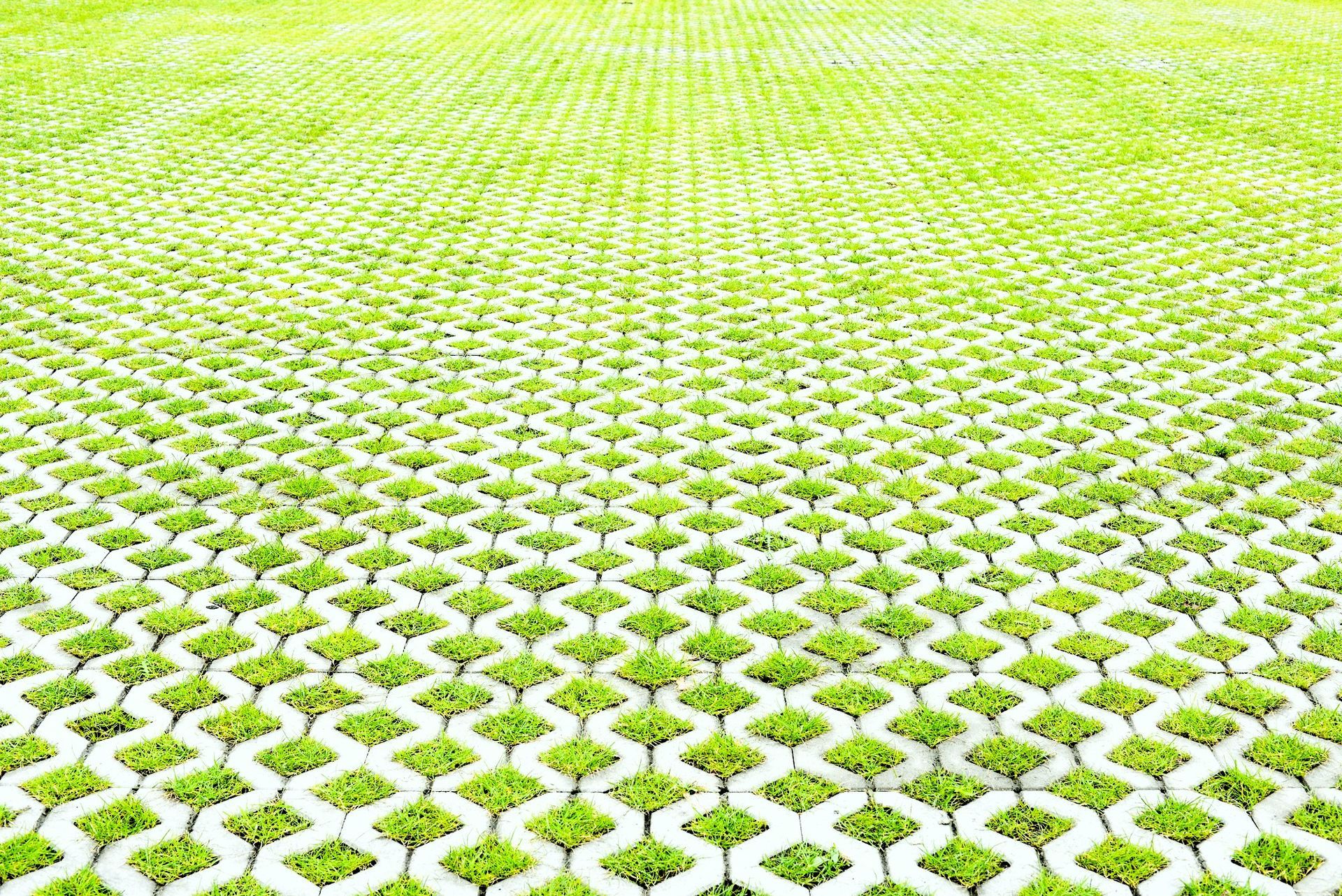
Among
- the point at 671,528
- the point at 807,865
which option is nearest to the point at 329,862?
the point at 807,865

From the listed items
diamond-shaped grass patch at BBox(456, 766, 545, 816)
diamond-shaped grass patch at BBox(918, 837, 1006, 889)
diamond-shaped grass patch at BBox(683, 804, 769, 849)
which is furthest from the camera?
diamond-shaped grass patch at BBox(456, 766, 545, 816)

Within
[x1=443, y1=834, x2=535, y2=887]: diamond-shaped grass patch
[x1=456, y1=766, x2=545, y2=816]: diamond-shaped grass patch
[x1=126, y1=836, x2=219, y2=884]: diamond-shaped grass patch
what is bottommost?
[x1=443, y1=834, x2=535, y2=887]: diamond-shaped grass patch

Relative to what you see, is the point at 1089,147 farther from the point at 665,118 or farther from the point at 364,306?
the point at 364,306

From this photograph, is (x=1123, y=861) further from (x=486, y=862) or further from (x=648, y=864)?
(x=486, y=862)

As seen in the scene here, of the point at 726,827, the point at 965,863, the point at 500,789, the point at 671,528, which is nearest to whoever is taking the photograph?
the point at 965,863

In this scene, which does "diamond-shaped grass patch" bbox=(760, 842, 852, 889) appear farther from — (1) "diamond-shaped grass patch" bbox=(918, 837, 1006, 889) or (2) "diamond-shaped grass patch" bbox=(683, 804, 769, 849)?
(1) "diamond-shaped grass patch" bbox=(918, 837, 1006, 889)

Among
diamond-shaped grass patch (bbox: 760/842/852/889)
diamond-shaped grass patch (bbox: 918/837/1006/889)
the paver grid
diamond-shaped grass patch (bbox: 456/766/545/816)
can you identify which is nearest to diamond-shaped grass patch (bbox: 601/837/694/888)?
the paver grid

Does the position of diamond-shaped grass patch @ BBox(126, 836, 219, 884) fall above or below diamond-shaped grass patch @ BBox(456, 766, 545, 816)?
above

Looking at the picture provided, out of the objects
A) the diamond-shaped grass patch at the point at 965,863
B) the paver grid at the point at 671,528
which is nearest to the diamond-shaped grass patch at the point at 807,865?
the paver grid at the point at 671,528

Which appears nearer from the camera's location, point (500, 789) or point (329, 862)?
point (329, 862)

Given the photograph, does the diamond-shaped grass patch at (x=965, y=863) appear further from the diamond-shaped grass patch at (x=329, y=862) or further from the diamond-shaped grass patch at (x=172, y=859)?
the diamond-shaped grass patch at (x=172, y=859)
